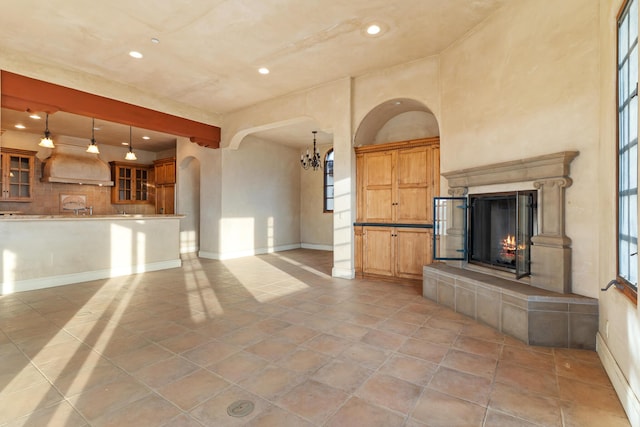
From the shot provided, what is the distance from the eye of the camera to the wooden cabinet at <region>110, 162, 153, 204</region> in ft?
30.9

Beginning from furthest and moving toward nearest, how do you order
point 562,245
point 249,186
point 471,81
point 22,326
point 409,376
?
1. point 249,186
2. point 471,81
3. point 22,326
4. point 562,245
5. point 409,376

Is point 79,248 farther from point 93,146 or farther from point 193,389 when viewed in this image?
point 193,389

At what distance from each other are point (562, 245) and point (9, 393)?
437cm

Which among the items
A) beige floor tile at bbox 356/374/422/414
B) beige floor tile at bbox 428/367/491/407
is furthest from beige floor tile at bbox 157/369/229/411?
beige floor tile at bbox 428/367/491/407

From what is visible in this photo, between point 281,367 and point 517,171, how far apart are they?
2.93 metres

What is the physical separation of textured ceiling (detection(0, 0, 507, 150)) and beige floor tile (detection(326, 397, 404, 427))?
3.80m

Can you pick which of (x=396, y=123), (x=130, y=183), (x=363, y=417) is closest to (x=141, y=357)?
(x=363, y=417)

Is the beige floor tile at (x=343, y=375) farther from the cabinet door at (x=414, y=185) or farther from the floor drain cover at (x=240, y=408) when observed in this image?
the cabinet door at (x=414, y=185)

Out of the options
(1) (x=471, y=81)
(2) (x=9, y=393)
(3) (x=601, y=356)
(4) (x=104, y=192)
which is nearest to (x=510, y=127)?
(1) (x=471, y=81)

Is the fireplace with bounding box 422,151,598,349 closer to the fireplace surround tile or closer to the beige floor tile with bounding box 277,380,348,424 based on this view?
the fireplace surround tile

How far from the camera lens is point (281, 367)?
2.40 m

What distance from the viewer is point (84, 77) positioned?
5.19 meters

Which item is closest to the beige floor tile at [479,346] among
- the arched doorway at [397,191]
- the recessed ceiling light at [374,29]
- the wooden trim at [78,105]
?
the arched doorway at [397,191]

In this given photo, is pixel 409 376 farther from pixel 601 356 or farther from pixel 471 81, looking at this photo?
pixel 471 81
